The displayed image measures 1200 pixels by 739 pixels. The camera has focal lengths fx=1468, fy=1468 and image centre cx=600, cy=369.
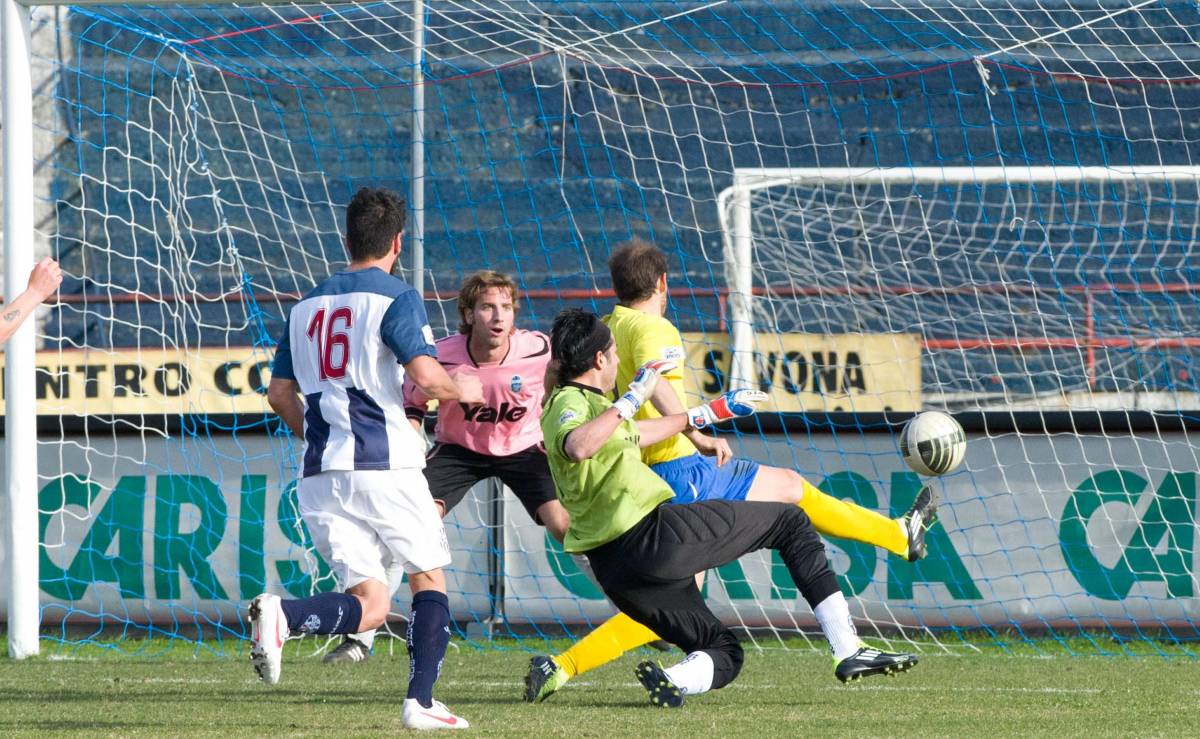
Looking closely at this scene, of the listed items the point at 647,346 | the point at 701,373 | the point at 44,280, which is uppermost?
the point at 44,280

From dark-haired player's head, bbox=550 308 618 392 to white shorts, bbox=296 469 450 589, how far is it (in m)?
0.64

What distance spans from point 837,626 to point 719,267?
724cm

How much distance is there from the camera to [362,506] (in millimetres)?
4469

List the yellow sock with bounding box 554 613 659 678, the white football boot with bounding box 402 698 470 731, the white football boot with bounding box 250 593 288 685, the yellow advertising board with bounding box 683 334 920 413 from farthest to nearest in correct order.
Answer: the yellow advertising board with bounding box 683 334 920 413 < the yellow sock with bounding box 554 613 659 678 < the white football boot with bounding box 402 698 470 731 < the white football boot with bounding box 250 593 288 685

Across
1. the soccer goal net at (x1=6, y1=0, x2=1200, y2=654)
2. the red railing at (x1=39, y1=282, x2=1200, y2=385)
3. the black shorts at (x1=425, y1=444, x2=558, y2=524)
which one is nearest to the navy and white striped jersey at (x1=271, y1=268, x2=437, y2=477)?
the black shorts at (x1=425, y1=444, x2=558, y2=524)

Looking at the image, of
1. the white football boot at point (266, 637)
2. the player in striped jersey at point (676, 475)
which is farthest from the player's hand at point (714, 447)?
the white football boot at point (266, 637)

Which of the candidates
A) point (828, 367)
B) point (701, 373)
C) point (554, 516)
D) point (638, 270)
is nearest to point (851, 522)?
point (638, 270)

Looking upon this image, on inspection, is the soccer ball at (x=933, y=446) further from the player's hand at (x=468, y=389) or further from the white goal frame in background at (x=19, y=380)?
the white goal frame in background at (x=19, y=380)

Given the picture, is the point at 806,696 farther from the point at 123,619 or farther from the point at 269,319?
the point at 269,319

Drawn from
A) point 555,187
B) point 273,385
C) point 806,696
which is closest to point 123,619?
point 273,385

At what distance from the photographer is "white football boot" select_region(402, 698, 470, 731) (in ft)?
14.3

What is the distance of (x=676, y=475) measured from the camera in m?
5.51

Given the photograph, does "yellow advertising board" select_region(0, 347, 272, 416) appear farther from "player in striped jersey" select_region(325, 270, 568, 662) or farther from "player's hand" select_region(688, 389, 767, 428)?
"player's hand" select_region(688, 389, 767, 428)

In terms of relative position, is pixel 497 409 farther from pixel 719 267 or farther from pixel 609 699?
pixel 719 267
